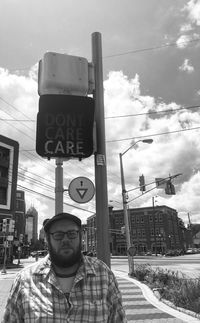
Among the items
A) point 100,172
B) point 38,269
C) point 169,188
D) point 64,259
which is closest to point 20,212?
point 169,188

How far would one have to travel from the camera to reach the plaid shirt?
218cm

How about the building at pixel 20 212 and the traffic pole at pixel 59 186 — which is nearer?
the traffic pole at pixel 59 186

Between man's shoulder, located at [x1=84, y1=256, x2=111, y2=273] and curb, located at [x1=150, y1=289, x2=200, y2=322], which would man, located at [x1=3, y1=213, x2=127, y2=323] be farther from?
curb, located at [x1=150, y1=289, x2=200, y2=322]

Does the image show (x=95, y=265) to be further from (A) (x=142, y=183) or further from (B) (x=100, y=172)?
(A) (x=142, y=183)

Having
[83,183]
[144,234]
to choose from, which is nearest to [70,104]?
[83,183]

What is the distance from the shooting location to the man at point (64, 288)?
86.5 inches

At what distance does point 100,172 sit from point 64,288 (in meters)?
2.04

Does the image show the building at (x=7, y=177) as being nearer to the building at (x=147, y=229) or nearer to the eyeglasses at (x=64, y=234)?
the eyeglasses at (x=64, y=234)

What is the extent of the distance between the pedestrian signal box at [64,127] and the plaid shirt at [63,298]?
4.65 feet

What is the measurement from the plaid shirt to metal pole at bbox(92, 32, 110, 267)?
4.49 feet

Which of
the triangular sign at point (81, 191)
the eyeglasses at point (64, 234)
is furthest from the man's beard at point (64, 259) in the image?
the triangular sign at point (81, 191)

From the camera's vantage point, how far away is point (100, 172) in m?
4.21

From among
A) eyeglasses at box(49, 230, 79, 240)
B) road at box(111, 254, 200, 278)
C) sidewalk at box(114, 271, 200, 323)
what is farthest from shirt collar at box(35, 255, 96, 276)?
road at box(111, 254, 200, 278)

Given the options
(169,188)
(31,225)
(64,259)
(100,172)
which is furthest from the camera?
(31,225)
